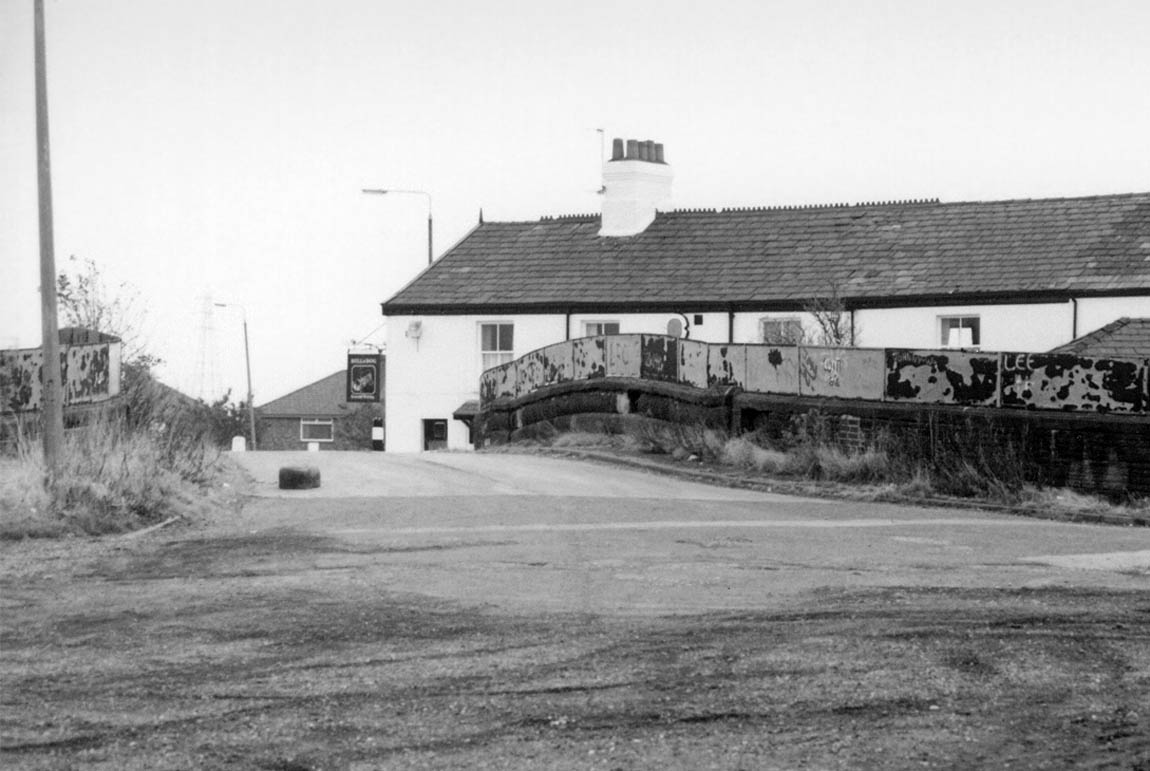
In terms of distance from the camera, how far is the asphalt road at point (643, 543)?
13.5m

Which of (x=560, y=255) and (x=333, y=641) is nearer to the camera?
(x=333, y=641)

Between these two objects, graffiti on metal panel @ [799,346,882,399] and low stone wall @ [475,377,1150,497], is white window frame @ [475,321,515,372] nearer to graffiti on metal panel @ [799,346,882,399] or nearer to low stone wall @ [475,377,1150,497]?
low stone wall @ [475,377,1150,497]

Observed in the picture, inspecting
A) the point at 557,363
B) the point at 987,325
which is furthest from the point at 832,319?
the point at 557,363

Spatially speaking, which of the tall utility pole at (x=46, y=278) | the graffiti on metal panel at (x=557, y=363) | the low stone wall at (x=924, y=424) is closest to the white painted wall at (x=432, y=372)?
the graffiti on metal panel at (x=557, y=363)

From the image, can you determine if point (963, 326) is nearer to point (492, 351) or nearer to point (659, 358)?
point (659, 358)

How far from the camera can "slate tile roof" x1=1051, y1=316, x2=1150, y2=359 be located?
32125 mm

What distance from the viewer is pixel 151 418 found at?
22609mm

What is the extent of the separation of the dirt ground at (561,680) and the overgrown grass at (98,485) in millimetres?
3781

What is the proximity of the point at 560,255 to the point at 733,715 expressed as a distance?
41.3m

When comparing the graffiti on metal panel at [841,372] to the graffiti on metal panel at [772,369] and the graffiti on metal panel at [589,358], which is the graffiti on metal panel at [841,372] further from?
the graffiti on metal panel at [589,358]

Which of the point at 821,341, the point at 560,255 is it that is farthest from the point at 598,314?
the point at 821,341

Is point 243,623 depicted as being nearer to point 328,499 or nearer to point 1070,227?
point 328,499

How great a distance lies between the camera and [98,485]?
714 inches

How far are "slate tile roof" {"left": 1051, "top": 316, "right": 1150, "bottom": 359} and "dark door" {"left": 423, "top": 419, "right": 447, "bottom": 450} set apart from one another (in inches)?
785
